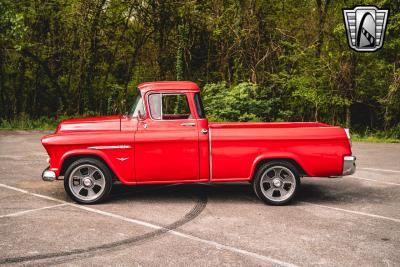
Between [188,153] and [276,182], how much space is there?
1.49 metres

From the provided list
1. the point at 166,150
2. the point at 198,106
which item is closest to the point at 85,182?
the point at 166,150

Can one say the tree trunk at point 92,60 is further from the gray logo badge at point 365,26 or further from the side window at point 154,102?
the side window at point 154,102

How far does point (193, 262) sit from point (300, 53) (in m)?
16.3

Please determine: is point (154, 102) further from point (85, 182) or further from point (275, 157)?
point (275, 157)

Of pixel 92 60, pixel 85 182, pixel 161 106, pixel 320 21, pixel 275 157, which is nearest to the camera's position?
pixel 275 157

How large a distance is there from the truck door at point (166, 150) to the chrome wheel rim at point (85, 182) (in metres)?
0.64

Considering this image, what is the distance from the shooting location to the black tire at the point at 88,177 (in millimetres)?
7261

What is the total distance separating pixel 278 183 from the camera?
24.2 ft

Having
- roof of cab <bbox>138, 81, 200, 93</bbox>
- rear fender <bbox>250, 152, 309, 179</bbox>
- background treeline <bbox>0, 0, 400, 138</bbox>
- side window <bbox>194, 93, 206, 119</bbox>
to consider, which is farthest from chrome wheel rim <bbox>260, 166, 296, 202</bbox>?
background treeline <bbox>0, 0, 400, 138</bbox>

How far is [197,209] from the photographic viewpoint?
23.3 ft

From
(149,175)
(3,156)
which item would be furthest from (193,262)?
(3,156)

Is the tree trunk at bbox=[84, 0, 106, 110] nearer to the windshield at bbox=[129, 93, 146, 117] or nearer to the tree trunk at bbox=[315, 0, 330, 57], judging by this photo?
the tree trunk at bbox=[315, 0, 330, 57]

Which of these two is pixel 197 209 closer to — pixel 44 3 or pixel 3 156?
pixel 3 156

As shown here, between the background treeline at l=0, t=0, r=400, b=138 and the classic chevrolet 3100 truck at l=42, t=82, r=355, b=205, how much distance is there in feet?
35.5
